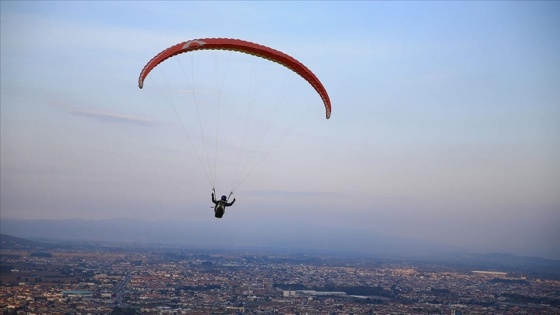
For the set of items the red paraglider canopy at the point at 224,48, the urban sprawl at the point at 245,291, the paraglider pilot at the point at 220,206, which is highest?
the red paraglider canopy at the point at 224,48

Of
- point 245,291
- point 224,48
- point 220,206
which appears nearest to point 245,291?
point 245,291

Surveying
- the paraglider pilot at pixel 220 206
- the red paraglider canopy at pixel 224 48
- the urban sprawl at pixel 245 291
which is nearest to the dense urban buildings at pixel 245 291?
the urban sprawl at pixel 245 291

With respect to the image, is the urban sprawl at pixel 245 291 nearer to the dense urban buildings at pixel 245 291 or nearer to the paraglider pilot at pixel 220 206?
the dense urban buildings at pixel 245 291

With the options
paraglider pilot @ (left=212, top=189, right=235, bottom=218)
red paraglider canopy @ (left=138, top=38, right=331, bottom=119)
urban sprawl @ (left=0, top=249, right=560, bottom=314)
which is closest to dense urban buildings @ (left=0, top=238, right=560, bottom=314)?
urban sprawl @ (left=0, top=249, right=560, bottom=314)

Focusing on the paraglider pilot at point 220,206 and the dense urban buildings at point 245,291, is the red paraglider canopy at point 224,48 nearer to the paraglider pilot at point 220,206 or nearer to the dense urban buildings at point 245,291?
the paraglider pilot at point 220,206

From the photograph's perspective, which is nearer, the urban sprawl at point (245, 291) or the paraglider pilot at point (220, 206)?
the paraglider pilot at point (220, 206)

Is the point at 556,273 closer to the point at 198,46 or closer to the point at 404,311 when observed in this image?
the point at 404,311

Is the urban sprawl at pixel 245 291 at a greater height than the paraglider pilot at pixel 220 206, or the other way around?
the paraglider pilot at pixel 220 206

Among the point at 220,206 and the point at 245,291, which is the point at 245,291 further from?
the point at 220,206

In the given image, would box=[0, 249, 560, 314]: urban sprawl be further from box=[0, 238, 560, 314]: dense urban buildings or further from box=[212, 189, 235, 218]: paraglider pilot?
box=[212, 189, 235, 218]: paraglider pilot

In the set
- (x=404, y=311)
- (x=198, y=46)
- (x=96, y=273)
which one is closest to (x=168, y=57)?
(x=198, y=46)
